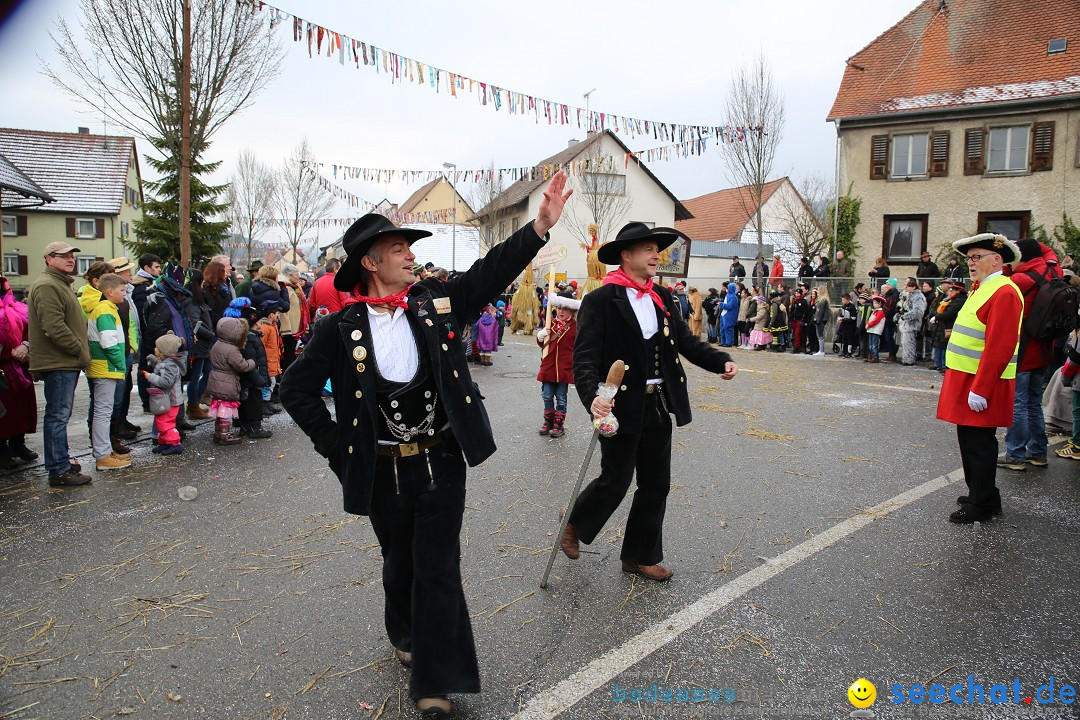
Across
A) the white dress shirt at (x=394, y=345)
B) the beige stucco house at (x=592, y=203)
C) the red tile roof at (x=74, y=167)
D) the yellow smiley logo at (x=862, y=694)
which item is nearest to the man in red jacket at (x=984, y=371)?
the yellow smiley logo at (x=862, y=694)

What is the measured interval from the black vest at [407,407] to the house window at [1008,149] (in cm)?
2677

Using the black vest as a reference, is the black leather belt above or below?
below

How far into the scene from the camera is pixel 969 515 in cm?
505

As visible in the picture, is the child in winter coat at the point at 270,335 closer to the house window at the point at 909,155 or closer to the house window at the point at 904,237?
the house window at the point at 904,237

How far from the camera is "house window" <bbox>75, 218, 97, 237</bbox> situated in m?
40.8

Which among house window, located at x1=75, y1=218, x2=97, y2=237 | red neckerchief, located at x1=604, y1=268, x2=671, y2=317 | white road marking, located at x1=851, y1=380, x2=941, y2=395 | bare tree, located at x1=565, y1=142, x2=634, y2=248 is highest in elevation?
bare tree, located at x1=565, y1=142, x2=634, y2=248

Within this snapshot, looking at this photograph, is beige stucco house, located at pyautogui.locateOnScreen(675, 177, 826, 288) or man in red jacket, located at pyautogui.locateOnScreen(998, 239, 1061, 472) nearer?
man in red jacket, located at pyautogui.locateOnScreen(998, 239, 1061, 472)

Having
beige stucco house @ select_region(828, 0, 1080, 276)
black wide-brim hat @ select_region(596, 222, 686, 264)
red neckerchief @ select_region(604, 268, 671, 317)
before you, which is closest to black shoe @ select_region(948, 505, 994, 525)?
red neckerchief @ select_region(604, 268, 671, 317)

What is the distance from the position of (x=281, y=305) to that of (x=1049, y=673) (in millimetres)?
8592

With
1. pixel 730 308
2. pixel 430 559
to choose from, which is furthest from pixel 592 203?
pixel 430 559

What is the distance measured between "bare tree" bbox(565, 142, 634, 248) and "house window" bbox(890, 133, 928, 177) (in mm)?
13699

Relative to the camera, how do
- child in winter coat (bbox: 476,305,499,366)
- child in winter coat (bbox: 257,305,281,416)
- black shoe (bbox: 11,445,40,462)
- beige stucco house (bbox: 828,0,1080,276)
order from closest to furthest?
1. black shoe (bbox: 11,445,40,462)
2. child in winter coat (bbox: 257,305,281,416)
3. child in winter coat (bbox: 476,305,499,366)
4. beige stucco house (bbox: 828,0,1080,276)

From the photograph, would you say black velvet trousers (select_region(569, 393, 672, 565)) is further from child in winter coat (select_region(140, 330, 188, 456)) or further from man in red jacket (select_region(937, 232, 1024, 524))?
child in winter coat (select_region(140, 330, 188, 456))

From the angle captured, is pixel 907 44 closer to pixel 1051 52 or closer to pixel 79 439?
pixel 1051 52
